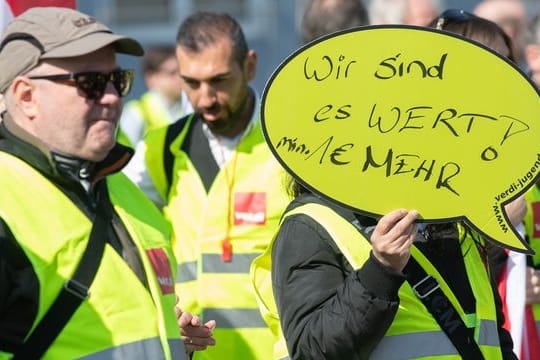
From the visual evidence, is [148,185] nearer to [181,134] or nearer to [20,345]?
[181,134]

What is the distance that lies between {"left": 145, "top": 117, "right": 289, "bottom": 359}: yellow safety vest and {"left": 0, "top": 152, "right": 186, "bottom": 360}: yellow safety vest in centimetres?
160

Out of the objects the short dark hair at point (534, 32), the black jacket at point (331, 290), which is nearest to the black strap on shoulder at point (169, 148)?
the short dark hair at point (534, 32)

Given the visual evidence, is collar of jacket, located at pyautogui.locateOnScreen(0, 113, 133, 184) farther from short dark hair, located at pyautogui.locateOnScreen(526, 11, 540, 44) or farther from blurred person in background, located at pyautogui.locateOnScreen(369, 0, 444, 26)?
blurred person in background, located at pyautogui.locateOnScreen(369, 0, 444, 26)

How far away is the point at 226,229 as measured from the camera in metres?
5.62

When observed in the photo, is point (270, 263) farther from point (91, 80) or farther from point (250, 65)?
point (250, 65)

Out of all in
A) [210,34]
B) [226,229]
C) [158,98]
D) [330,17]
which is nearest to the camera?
[226,229]

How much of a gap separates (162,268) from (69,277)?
0.45 m

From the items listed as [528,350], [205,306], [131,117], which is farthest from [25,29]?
[131,117]

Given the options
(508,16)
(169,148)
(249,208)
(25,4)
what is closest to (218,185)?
(249,208)

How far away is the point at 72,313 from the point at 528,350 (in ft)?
6.92

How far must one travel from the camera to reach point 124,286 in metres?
3.70

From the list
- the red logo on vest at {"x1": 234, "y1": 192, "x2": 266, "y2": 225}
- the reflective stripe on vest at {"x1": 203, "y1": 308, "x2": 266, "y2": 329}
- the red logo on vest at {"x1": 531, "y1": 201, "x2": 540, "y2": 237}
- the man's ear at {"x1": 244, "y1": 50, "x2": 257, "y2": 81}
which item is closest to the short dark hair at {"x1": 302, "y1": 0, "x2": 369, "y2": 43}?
the man's ear at {"x1": 244, "y1": 50, "x2": 257, "y2": 81}

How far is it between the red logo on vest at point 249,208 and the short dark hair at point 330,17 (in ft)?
4.62

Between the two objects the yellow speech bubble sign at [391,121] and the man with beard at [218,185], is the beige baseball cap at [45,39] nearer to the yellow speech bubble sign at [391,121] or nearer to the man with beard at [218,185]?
the yellow speech bubble sign at [391,121]
